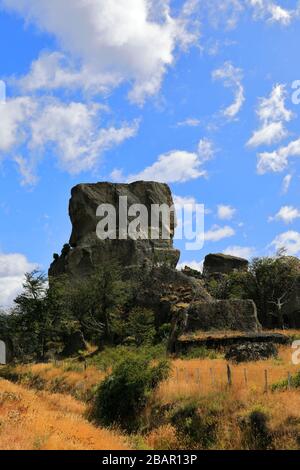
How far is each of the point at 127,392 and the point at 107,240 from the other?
76.0 meters

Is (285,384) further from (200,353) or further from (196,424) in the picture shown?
(200,353)

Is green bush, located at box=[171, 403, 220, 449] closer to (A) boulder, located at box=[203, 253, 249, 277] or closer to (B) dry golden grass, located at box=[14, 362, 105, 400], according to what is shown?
(B) dry golden grass, located at box=[14, 362, 105, 400]

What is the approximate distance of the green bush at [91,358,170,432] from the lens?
24703mm

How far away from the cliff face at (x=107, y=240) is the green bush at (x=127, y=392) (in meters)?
63.5

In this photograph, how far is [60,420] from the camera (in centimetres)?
2184

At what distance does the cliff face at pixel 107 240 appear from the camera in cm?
9725

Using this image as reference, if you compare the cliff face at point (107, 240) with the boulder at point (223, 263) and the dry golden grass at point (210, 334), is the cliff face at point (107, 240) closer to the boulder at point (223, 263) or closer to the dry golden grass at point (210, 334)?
the boulder at point (223, 263)

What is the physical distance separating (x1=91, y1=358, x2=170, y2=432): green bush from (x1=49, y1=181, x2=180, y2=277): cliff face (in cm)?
6346

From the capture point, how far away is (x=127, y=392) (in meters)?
25.2
